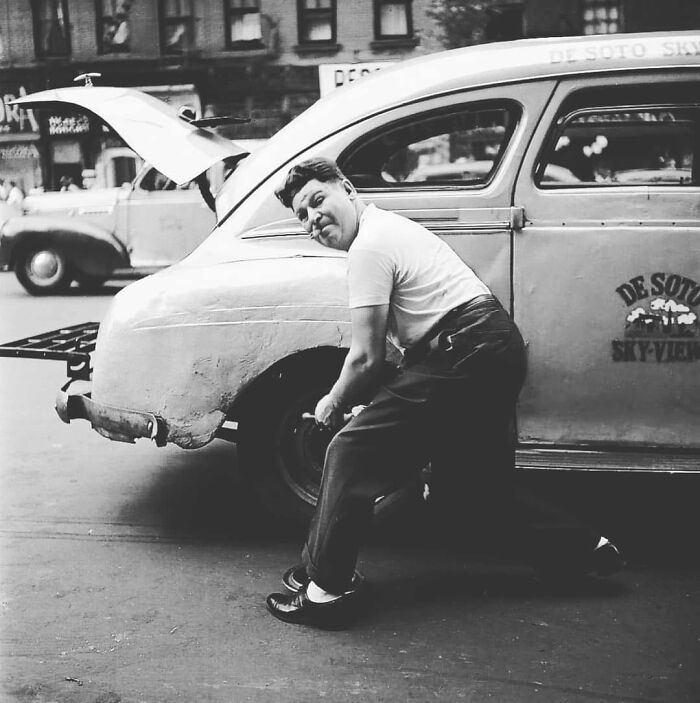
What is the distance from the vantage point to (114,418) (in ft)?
13.8

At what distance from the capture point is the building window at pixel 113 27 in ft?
76.9

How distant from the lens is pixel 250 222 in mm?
4297

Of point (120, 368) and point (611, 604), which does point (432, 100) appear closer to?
point (120, 368)

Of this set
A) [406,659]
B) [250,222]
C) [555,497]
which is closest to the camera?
[406,659]

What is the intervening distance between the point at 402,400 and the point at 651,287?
133 centimetres

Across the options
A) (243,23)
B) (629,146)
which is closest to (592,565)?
(629,146)

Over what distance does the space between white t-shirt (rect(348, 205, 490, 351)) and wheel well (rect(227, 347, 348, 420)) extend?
2.02 feet

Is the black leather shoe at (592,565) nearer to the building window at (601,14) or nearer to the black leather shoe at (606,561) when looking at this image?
the black leather shoe at (606,561)

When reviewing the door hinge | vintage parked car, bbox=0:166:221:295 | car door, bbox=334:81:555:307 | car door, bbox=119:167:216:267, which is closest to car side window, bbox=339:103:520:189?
car door, bbox=334:81:555:307

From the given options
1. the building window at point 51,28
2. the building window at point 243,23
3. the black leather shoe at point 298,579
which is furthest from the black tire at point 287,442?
the building window at point 51,28

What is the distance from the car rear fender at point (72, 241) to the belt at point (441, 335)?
10700 millimetres

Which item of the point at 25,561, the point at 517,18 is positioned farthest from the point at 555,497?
the point at 517,18

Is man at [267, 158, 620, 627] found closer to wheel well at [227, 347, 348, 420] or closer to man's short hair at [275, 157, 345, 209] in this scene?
man's short hair at [275, 157, 345, 209]

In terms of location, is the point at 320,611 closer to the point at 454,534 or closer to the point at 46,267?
the point at 454,534
